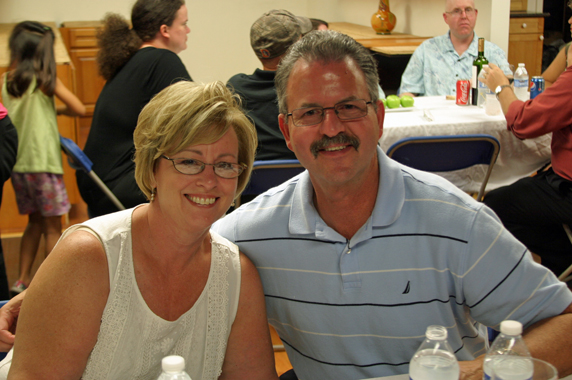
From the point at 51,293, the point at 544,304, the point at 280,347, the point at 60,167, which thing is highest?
the point at 51,293

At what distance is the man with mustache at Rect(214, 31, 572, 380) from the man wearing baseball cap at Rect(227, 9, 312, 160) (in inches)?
46.1

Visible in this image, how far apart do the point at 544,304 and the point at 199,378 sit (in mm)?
806

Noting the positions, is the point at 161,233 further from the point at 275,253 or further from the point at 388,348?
the point at 388,348

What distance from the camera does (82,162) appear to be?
110 inches

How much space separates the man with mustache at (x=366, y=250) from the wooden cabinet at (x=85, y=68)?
454 cm

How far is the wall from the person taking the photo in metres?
6.03

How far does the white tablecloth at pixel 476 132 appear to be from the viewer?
2.80 m

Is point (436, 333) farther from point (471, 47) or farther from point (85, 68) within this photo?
point (85, 68)

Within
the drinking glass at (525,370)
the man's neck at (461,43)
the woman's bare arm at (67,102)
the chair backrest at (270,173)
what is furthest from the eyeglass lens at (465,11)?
the drinking glass at (525,370)

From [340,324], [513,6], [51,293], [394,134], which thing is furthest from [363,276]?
[513,6]

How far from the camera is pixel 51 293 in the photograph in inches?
46.6

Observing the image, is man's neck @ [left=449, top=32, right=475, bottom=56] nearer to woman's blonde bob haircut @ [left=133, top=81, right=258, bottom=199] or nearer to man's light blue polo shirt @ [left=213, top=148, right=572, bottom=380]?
man's light blue polo shirt @ [left=213, top=148, right=572, bottom=380]

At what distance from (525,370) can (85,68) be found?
536 cm

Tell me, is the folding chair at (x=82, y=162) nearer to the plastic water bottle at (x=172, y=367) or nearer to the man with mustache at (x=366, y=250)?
the man with mustache at (x=366, y=250)
